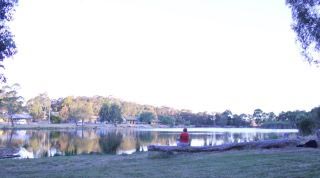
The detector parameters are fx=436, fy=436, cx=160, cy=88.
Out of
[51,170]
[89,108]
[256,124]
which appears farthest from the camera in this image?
[256,124]

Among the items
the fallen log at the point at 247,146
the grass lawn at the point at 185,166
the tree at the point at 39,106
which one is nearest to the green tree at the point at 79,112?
the tree at the point at 39,106

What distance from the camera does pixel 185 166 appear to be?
12625mm

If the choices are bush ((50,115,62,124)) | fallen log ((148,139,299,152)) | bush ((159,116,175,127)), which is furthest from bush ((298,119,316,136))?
bush ((159,116,175,127))

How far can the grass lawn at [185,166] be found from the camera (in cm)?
1063

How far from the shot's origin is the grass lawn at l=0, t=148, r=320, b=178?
34.9ft

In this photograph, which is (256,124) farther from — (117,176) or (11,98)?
(117,176)

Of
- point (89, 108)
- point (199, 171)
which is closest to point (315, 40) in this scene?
point (199, 171)

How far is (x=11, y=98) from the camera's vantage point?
8681 cm

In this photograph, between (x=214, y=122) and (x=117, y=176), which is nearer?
(x=117, y=176)

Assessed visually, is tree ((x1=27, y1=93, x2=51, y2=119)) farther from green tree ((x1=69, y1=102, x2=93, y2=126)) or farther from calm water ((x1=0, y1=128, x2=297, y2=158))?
calm water ((x1=0, y1=128, x2=297, y2=158))

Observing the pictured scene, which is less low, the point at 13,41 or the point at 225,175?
the point at 13,41

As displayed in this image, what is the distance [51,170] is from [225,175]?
5375mm

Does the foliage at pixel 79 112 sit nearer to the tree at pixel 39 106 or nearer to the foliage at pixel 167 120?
the tree at pixel 39 106

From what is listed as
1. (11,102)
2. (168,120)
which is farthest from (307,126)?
(168,120)
